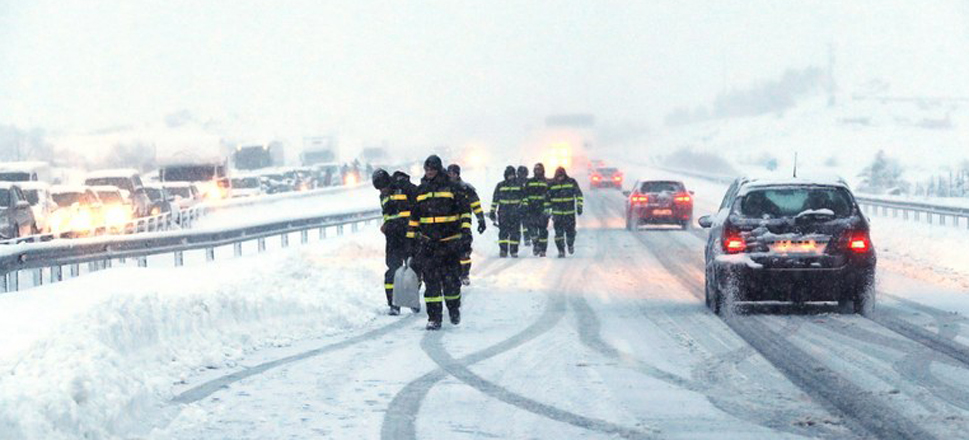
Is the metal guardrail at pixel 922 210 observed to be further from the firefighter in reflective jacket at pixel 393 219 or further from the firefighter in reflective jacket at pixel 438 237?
the firefighter in reflective jacket at pixel 438 237

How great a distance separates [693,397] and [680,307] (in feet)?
22.0

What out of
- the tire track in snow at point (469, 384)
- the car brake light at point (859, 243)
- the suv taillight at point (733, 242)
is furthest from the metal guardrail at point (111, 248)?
the car brake light at point (859, 243)

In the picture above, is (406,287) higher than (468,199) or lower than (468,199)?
lower

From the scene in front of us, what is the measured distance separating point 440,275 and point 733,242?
3161 mm

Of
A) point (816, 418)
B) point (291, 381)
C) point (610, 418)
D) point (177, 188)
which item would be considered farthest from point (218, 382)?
point (177, 188)

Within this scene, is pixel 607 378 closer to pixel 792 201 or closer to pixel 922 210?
pixel 792 201

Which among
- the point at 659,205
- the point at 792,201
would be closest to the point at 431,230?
the point at 792,201

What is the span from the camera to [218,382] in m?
10.1

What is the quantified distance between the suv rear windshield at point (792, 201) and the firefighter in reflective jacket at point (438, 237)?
313 centimetres

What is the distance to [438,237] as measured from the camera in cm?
1380

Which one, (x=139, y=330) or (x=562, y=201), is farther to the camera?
(x=562, y=201)

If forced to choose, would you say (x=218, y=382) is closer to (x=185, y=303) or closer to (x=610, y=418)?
(x=185, y=303)

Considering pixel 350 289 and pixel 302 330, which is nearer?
pixel 302 330

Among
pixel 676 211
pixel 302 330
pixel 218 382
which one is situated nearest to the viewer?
pixel 218 382
